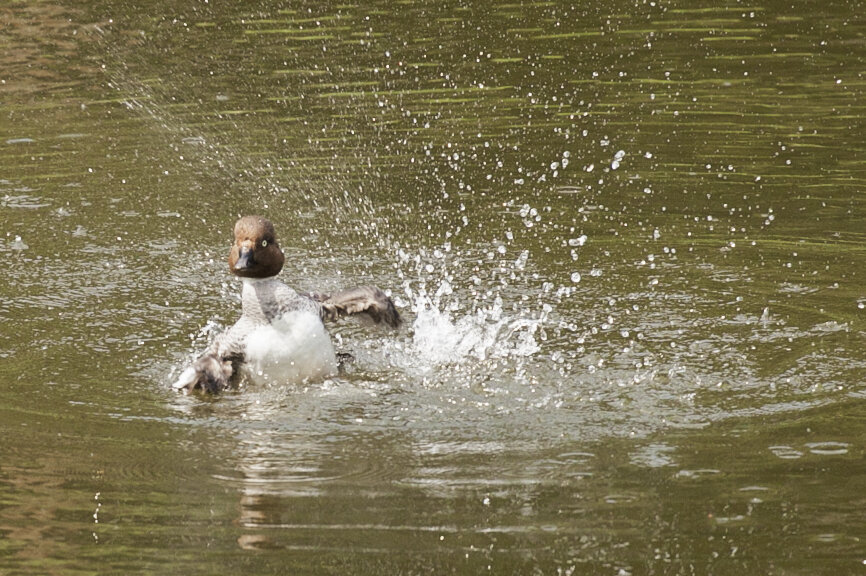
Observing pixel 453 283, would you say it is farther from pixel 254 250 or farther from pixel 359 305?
pixel 254 250

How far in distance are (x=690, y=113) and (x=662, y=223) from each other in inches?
138

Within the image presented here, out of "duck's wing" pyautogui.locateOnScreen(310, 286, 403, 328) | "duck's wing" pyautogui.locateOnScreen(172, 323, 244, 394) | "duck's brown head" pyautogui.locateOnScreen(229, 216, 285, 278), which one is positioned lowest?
"duck's wing" pyautogui.locateOnScreen(172, 323, 244, 394)

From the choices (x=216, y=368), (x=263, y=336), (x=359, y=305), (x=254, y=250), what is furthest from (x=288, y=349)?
(x=359, y=305)

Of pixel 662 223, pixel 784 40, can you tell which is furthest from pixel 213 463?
pixel 784 40

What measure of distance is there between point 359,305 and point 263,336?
854 mm

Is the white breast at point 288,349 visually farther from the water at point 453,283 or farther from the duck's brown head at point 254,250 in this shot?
the duck's brown head at point 254,250

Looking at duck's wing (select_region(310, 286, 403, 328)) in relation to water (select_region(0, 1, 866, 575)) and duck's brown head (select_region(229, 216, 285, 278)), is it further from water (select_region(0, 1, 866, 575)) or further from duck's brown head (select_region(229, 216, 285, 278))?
duck's brown head (select_region(229, 216, 285, 278))

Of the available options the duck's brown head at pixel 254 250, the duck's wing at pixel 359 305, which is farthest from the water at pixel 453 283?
the duck's brown head at pixel 254 250

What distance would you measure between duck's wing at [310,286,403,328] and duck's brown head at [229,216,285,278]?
0.50 meters

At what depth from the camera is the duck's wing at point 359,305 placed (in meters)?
9.06

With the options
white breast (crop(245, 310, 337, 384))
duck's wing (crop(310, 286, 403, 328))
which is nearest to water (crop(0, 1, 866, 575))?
white breast (crop(245, 310, 337, 384))

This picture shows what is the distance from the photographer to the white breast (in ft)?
27.8

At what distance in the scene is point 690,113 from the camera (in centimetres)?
1502

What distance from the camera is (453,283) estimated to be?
10727 mm
